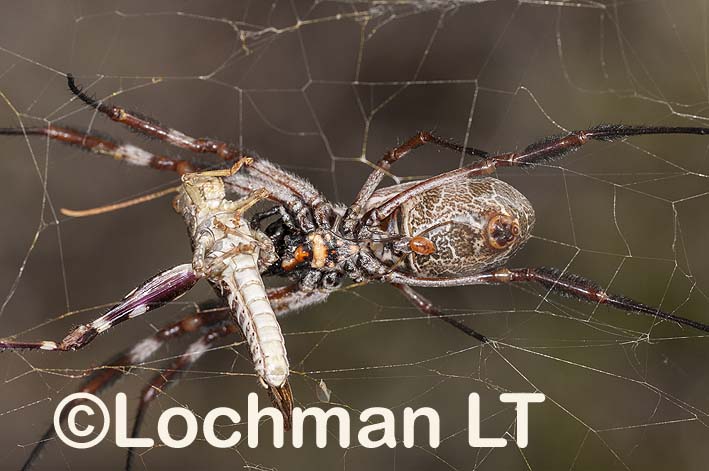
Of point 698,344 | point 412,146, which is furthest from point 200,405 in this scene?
point 698,344

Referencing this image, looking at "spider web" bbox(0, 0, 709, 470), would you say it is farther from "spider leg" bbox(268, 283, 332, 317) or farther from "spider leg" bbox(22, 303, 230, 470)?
"spider leg" bbox(268, 283, 332, 317)

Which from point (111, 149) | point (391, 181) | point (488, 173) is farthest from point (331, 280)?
point (391, 181)

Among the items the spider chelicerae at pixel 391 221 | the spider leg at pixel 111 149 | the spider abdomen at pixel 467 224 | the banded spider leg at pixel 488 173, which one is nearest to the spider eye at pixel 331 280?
the spider chelicerae at pixel 391 221

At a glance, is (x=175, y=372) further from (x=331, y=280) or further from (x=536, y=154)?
(x=536, y=154)

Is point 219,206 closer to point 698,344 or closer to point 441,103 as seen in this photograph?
point 441,103

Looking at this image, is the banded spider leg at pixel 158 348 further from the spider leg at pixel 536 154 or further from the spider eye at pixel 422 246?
the spider leg at pixel 536 154

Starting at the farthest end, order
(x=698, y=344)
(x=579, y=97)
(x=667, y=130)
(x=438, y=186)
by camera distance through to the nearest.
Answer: (x=579, y=97) → (x=698, y=344) → (x=438, y=186) → (x=667, y=130)

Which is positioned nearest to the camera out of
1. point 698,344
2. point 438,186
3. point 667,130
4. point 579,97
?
point 667,130
